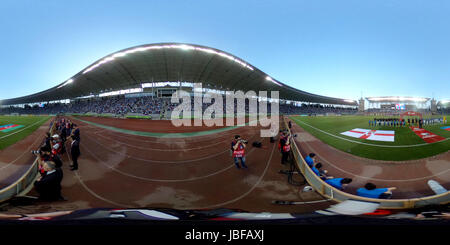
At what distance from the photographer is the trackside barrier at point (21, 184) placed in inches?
35.2

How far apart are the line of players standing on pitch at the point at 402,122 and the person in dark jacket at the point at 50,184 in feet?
8.75

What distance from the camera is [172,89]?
1.76 meters

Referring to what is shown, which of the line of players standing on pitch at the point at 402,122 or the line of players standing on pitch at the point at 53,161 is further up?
the line of players standing on pitch at the point at 402,122

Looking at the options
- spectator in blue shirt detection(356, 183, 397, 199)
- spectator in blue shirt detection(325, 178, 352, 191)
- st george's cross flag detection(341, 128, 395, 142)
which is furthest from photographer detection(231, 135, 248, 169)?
st george's cross flag detection(341, 128, 395, 142)

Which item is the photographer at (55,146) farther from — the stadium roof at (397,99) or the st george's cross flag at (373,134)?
the stadium roof at (397,99)

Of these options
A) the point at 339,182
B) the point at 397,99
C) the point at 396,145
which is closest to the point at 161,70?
the point at 339,182

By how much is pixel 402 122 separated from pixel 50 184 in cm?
289

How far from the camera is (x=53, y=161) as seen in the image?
41.7 inches

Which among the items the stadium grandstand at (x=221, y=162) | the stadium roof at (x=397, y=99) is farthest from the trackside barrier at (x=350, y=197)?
the stadium roof at (x=397, y=99)

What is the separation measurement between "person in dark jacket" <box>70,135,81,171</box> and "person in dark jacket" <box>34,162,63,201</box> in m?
0.09

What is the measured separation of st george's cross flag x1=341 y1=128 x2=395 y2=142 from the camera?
4.10 ft

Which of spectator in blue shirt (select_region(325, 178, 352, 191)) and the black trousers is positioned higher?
the black trousers

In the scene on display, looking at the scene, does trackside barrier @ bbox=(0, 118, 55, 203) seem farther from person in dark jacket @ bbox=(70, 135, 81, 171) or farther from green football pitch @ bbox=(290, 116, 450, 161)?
green football pitch @ bbox=(290, 116, 450, 161)
